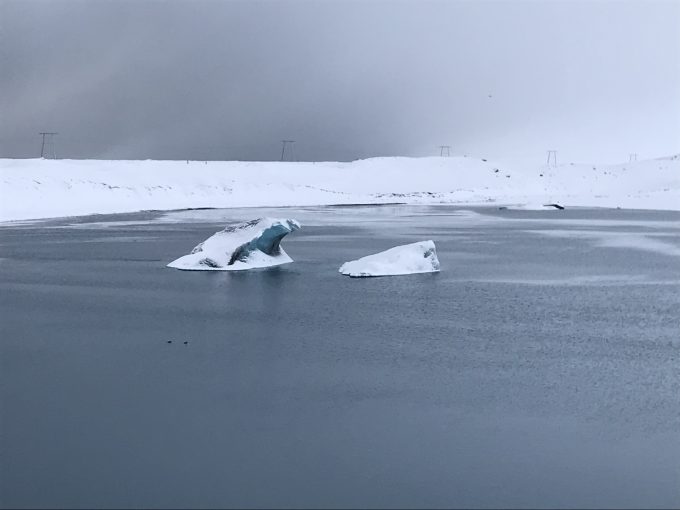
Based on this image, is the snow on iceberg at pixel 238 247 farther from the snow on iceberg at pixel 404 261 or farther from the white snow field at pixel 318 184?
the white snow field at pixel 318 184

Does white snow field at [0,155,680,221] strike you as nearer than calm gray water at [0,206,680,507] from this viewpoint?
No

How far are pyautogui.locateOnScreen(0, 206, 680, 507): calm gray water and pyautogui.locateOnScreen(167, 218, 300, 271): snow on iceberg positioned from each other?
0.95m

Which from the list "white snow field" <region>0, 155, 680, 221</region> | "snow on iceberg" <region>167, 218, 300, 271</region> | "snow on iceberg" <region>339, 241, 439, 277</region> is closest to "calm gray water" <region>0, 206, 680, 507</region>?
"snow on iceberg" <region>339, 241, 439, 277</region>

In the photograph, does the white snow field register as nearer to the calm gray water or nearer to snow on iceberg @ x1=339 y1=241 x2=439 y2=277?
snow on iceberg @ x1=339 y1=241 x2=439 y2=277

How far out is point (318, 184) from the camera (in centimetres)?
7631

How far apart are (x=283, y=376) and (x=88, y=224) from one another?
27.5 m

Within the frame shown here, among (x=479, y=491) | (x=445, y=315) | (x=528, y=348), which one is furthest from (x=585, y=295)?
(x=479, y=491)

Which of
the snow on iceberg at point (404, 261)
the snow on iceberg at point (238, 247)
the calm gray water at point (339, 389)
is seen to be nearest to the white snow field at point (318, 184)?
the snow on iceberg at point (238, 247)

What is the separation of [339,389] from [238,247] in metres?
10.5

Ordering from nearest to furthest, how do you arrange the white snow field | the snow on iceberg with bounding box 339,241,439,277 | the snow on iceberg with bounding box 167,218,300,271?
1. the snow on iceberg with bounding box 339,241,439,277
2. the snow on iceberg with bounding box 167,218,300,271
3. the white snow field

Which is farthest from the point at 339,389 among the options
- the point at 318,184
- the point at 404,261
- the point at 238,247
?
the point at 318,184

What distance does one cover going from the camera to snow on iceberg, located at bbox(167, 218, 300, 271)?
19141 mm

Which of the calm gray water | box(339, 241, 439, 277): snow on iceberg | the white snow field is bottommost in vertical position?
A: the calm gray water

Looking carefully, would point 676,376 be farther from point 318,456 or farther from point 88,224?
point 88,224
